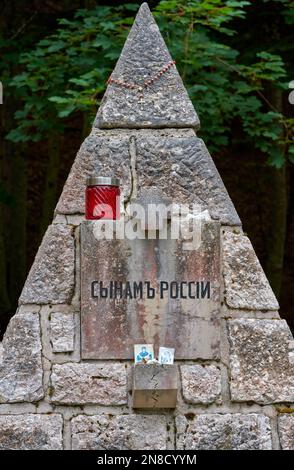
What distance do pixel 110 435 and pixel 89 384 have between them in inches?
9.1

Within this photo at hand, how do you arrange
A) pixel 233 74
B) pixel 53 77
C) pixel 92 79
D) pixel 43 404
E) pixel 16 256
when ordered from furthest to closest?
1. pixel 16 256
2. pixel 233 74
3. pixel 53 77
4. pixel 92 79
5. pixel 43 404

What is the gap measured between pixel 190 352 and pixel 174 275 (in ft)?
1.10

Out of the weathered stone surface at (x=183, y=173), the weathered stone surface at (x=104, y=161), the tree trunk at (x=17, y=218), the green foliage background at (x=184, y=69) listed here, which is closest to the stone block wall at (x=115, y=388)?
the weathered stone surface at (x=104, y=161)

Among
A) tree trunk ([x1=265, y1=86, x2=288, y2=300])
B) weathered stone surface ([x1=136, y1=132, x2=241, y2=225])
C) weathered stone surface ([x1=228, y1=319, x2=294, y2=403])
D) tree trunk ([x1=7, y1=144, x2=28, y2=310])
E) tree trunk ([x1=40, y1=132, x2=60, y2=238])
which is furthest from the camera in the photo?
tree trunk ([x1=7, y1=144, x2=28, y2=310])

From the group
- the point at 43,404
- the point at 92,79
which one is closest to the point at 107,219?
the point at 43,404

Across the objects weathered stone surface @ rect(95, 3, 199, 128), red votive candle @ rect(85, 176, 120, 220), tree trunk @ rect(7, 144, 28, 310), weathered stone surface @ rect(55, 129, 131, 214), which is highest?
weathered stone surface @ rect(95, 3, 199, 128)

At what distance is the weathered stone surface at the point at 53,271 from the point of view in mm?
4156

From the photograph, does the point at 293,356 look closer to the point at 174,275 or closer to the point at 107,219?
the point at 174,275

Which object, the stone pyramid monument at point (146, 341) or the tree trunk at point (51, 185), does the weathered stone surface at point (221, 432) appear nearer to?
the stone pyramid monument at point (146, 341)

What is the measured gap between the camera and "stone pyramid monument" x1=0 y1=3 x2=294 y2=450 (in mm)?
4090

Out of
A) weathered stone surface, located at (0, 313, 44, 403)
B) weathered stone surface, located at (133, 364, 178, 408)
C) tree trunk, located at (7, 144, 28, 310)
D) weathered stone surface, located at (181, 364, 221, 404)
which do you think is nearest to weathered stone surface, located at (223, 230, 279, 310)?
weathered stone surface, located at (181, 364, 221, 404)

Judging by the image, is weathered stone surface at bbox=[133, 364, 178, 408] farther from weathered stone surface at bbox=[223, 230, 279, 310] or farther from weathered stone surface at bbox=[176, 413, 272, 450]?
weathered stone surface at bbox=[223, 230, 279, 310]

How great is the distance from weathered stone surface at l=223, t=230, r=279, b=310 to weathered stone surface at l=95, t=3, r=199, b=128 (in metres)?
0.58

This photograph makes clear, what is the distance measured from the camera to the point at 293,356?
4.22 metres
